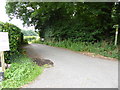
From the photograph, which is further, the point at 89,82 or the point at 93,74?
the point at 93,74

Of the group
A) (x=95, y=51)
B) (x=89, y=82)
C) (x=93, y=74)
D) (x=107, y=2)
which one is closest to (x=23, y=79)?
(x=89, y=82)

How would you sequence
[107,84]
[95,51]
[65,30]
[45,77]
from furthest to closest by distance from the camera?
1. [65,30]
2. [95,51]
3. [45,77]
4. [107,84]

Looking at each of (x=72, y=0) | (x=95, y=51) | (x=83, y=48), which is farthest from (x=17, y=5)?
(x=95, y=51)

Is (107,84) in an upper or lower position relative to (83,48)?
lower

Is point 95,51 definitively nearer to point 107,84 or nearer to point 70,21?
point 107,84

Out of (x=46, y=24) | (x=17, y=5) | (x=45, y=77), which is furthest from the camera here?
(x=46, y=24)

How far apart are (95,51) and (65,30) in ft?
18.4

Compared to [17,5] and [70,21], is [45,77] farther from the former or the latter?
[17,5]

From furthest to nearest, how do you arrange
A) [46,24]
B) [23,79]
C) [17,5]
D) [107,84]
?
[46,24]
[17,5]
[23,79]
[107,84]

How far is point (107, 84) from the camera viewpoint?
2793 millimetres

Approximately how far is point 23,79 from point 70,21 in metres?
9.79

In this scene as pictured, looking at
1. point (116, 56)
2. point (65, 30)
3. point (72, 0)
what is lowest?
point (116, 56)

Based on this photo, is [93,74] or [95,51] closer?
[93,74]

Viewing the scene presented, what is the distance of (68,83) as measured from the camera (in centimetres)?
284
